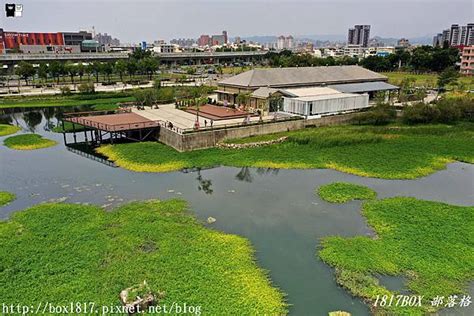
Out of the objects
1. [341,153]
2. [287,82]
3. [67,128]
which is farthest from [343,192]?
[67,128]

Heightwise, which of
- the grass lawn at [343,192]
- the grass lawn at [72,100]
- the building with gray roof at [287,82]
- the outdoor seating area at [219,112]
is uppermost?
the building with gray roof at [287,82]

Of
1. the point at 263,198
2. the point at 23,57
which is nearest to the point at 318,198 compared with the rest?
the point at 263,198

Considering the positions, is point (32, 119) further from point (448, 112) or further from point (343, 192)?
point (448, 112)

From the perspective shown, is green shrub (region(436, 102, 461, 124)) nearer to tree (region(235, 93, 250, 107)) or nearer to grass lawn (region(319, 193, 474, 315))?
tree (region(235, 93, 250, 107))

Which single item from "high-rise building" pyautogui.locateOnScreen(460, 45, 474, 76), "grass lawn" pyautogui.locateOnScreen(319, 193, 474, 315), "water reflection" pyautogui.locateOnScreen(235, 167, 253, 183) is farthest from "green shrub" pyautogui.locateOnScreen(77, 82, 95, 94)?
"high-rise building" pyautogui.locateOnScreen(460, 45, 474, 76)

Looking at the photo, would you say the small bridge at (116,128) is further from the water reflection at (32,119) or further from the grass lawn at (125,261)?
the grass lawn at (125,261)

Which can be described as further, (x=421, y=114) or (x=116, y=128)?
(x=421, y=114)

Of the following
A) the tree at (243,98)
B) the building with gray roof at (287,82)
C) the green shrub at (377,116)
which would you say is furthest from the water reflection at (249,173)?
the green shrub at (377,116)
